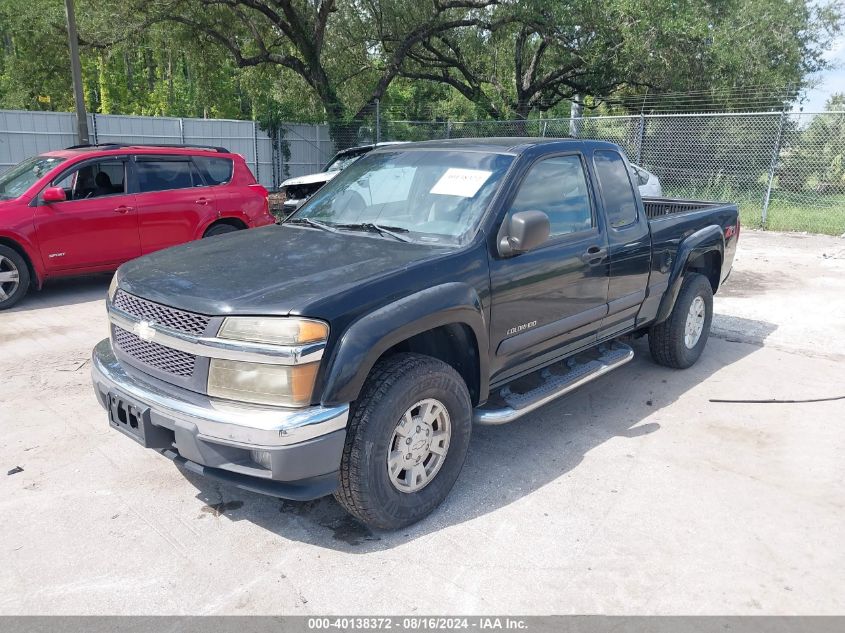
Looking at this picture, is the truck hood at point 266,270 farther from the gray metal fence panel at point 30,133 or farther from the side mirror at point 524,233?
the gray metal fence panel at point 30,133

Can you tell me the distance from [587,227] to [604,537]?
1.96 m

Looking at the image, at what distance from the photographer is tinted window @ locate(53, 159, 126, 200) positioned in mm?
7527

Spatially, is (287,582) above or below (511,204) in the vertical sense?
below

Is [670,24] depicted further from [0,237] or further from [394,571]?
[394,571]

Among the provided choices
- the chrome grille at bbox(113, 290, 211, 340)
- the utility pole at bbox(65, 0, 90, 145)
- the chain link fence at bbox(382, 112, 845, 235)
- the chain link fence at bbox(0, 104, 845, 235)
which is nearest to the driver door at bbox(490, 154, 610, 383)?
the chrome grille at bbox(113, 290, 211, 340)

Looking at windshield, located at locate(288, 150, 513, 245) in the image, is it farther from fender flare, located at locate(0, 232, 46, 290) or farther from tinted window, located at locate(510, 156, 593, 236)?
fender flare, located at locate(0, 232, 46, 290)

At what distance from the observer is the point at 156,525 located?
3.17 m

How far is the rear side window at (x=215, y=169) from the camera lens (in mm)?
8633

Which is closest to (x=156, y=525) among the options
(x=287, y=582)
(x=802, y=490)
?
(x=287, y=582)

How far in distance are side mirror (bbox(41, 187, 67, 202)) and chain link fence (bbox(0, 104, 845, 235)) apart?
29.2ft

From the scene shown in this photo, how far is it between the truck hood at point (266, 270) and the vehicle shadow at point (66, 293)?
457cm

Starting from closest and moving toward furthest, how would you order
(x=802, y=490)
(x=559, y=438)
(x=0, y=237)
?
(x=802, y=490) < (x=559, y=438) < (x=0, y=237)

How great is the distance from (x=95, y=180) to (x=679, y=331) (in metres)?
6.68

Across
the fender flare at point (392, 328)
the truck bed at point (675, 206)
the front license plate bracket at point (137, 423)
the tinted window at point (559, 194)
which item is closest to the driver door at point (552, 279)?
the tinted window at point (559, 194)
